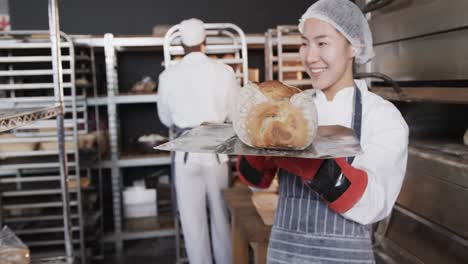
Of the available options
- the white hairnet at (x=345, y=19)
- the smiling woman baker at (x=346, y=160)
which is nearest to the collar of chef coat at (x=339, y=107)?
the smiling woman baker at (x=346, y=160)

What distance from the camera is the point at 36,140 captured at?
3305 millimetres

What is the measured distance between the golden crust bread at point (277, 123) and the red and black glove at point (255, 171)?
317 mm

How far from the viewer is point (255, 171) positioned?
1.51 meters

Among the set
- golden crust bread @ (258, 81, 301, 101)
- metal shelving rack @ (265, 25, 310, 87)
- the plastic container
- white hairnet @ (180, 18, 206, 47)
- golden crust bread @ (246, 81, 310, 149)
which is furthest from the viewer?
the plastic container

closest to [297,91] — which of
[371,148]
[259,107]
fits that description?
[259,107]

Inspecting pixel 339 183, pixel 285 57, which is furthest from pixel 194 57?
pixel 339 183

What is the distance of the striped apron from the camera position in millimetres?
1356

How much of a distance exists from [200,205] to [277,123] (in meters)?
2.21

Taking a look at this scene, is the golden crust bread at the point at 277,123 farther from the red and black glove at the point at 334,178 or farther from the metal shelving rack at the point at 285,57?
the metal shelving rack at the point at 285,57

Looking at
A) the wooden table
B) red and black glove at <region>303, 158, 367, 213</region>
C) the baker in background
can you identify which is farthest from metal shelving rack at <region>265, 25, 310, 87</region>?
red and black glove at <region>303, 158, 367, 213</region>

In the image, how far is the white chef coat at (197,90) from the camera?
3.10m

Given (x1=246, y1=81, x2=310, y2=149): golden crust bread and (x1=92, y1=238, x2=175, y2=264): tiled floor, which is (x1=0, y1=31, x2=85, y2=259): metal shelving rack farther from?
(x1=246, y1=81, x2=310, y2=149): golden crust bread

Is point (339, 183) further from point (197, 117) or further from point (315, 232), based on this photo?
point (197, 117)

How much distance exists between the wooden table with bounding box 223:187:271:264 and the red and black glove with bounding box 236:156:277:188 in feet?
1.23
